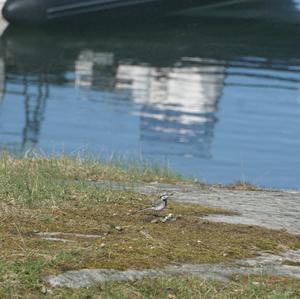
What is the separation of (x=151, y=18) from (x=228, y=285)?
29.3 m

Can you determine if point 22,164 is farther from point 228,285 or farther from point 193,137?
point 193,137

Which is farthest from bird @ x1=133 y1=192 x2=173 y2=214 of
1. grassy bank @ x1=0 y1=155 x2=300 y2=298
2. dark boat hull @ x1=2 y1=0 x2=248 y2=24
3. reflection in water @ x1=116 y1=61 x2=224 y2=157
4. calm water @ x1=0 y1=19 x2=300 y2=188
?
dark boat hull @ x1=2 y1=0 x2=248 y2=24

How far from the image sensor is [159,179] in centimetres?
838

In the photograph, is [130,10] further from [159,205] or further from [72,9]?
[159,205]

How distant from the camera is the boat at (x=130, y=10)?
30.1 meters

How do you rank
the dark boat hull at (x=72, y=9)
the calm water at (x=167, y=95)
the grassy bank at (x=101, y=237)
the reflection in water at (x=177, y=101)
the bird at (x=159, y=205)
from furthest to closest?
the dark boat hull at (x=72, y=9)
the reflection in water at (x=177, y=101)
the calm water at (x=167, y=95)
the bird at (x=159, y=205)
the grassy bank at (x=101, y=237)

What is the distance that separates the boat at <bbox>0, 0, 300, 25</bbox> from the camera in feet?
98.7

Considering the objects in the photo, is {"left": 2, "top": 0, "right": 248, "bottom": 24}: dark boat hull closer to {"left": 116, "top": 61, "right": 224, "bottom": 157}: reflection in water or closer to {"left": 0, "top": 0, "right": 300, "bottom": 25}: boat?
{"left": 0, "top": 0, "right": 300, "bottom": 25}: boat

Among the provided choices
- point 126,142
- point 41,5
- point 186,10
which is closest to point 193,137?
point 126,142

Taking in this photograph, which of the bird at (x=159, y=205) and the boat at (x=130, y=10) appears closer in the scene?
the bird at (x=159, y=205)

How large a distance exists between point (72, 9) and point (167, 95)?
8.99 metres

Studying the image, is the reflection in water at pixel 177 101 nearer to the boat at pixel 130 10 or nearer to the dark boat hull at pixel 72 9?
the dark boat hull at pixel 72 9

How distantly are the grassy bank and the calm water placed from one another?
645 centimetres

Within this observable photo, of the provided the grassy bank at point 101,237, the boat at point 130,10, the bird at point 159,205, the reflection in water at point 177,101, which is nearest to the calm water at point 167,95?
the reflection in water at point 177,101
